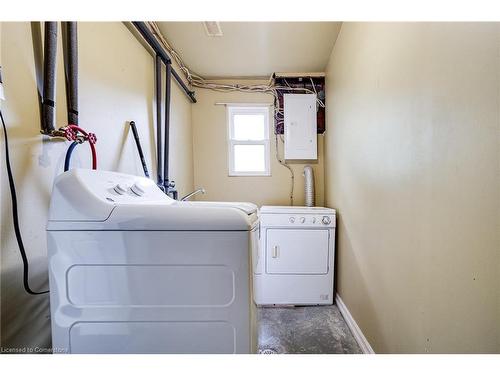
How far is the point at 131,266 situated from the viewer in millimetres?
690

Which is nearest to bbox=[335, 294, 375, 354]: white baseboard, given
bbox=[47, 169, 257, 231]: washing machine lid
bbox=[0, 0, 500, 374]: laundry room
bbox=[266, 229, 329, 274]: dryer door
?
bbox=[0, 0, 500, 374]: laundry room

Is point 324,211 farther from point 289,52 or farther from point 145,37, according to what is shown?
point 145,37

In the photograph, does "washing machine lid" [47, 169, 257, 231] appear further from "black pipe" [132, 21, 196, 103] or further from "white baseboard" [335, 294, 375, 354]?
"white baseboard" [335, 294, 375, 354]

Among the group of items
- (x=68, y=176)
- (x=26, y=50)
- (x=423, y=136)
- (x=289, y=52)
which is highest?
(x=289, y=52)

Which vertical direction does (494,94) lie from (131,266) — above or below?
above

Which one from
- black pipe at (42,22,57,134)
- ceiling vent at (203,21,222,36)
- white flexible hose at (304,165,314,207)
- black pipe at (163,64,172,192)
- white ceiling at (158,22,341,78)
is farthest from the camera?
white flexible hose at (304,165,314,207)

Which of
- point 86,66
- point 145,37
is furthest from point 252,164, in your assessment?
point 86,66

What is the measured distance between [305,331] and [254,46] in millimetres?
2712

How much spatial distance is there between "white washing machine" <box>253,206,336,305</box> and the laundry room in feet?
0.94

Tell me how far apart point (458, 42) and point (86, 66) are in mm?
1579

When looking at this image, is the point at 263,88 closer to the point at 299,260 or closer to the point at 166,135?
the point at 166,135

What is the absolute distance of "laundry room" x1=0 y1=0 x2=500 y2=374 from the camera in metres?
0.69

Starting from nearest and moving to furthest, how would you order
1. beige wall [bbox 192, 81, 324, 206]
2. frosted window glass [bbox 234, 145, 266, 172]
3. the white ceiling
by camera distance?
the white ceiling
beige wall [bbox 192, 81, 324, 206]
frosted window glass [bbox 234, 145, 266, 172]

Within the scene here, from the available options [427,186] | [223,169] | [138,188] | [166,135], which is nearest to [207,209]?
[138,188]
